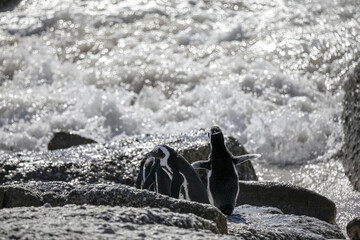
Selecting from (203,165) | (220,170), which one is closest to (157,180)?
(203,165)

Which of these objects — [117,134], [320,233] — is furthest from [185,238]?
[117,134]

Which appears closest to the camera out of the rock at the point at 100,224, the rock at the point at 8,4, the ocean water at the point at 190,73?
the rock at the point at 100,224

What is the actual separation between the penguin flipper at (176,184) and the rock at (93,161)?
1.32m

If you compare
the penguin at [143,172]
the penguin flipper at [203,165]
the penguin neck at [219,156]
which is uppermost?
the penguin neck at [219,156]

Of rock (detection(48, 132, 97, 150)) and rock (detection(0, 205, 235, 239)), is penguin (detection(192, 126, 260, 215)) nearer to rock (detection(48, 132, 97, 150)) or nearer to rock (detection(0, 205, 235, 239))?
rock (detection(0, 205, 235, 239))

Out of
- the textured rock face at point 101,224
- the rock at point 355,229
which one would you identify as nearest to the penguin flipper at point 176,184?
the textured rock face at point 101,224

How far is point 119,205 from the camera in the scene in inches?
177

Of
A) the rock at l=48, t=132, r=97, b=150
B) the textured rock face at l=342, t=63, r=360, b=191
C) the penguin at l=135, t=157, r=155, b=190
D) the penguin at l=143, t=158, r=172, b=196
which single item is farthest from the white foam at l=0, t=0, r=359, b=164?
the penguin at l=143, t=158, r=172, b=196

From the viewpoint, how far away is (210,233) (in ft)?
12.0

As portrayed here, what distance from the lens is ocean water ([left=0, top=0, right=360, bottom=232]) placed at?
10.7 metres

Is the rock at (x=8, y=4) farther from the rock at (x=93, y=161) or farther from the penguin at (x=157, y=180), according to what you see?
the penguin at (x=157, y=180)

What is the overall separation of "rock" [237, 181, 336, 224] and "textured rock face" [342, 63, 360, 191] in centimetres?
139

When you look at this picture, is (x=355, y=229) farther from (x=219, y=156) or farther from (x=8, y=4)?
(x=8, y=4)

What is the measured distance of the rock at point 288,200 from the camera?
664 centimetres
